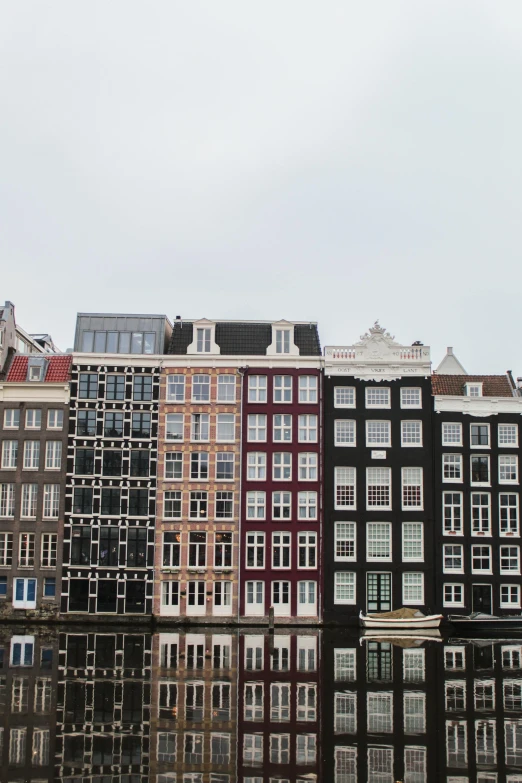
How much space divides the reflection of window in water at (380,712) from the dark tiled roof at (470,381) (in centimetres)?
3764

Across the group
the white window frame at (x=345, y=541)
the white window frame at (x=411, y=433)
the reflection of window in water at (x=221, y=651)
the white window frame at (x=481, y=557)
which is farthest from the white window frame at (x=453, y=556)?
the reflection of window in water at (x=221, y=651)

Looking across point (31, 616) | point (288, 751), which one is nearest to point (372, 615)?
point (31, 616)

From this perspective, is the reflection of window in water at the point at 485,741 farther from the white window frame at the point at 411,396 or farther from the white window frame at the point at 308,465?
the white window frame at the point at 411,396

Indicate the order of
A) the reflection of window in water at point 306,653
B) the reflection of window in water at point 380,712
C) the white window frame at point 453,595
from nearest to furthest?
1. the reflection of window in water at point 380,712
2. the reflection of window in water at point 306,653
3. the white window frame at point 453,595

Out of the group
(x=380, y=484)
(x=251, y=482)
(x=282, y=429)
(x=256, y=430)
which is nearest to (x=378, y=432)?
(x=380, y=484)

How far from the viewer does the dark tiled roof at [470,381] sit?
6969cm

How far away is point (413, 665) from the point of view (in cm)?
4353

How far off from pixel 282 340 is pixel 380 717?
41.2 m

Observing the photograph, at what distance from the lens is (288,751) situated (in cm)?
2661

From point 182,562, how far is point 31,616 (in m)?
11.8

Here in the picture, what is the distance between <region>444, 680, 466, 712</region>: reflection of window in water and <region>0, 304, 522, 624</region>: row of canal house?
89.0ft

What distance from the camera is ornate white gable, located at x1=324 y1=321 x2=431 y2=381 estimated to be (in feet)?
224

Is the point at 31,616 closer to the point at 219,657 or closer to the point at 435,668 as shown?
the point at 219,657

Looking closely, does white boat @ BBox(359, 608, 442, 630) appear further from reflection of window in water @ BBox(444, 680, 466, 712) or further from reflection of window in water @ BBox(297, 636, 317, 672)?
reflection of window in water @ BBox(444, 680, 466, 712)
